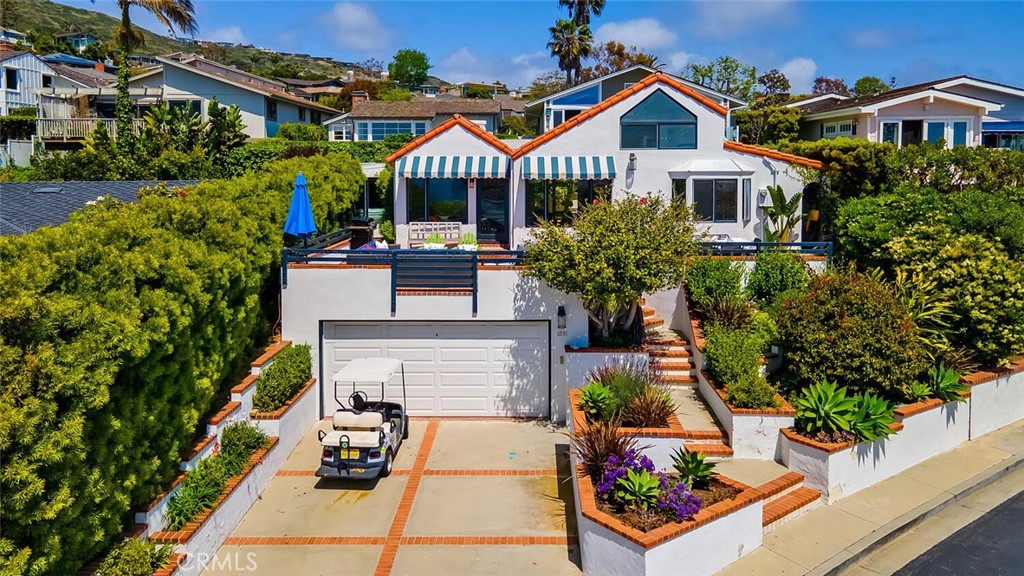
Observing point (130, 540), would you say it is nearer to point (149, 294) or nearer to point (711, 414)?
point (149, 294)

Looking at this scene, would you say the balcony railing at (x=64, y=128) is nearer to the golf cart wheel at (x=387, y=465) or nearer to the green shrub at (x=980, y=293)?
the golf cart wheel at (x=387, y=465)

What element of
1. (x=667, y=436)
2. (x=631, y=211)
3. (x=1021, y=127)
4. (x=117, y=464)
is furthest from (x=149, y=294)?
(x=1021, y=127)

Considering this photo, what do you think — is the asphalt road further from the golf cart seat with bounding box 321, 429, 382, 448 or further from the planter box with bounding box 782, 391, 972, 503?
the golf cart seat with bounding box 321, 429, 382, 448

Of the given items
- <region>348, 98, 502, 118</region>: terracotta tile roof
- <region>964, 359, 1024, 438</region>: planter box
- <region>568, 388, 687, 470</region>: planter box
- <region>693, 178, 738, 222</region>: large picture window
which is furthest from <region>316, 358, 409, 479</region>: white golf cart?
<region>348, 98, 502, 118</region>: terracotta tile roof

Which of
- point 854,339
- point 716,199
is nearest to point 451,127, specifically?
point 716,199

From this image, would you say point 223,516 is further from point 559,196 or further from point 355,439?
point 559,196

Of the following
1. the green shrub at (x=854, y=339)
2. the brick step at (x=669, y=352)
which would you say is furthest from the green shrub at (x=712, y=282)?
the green shrub at (x=854, y=339)
